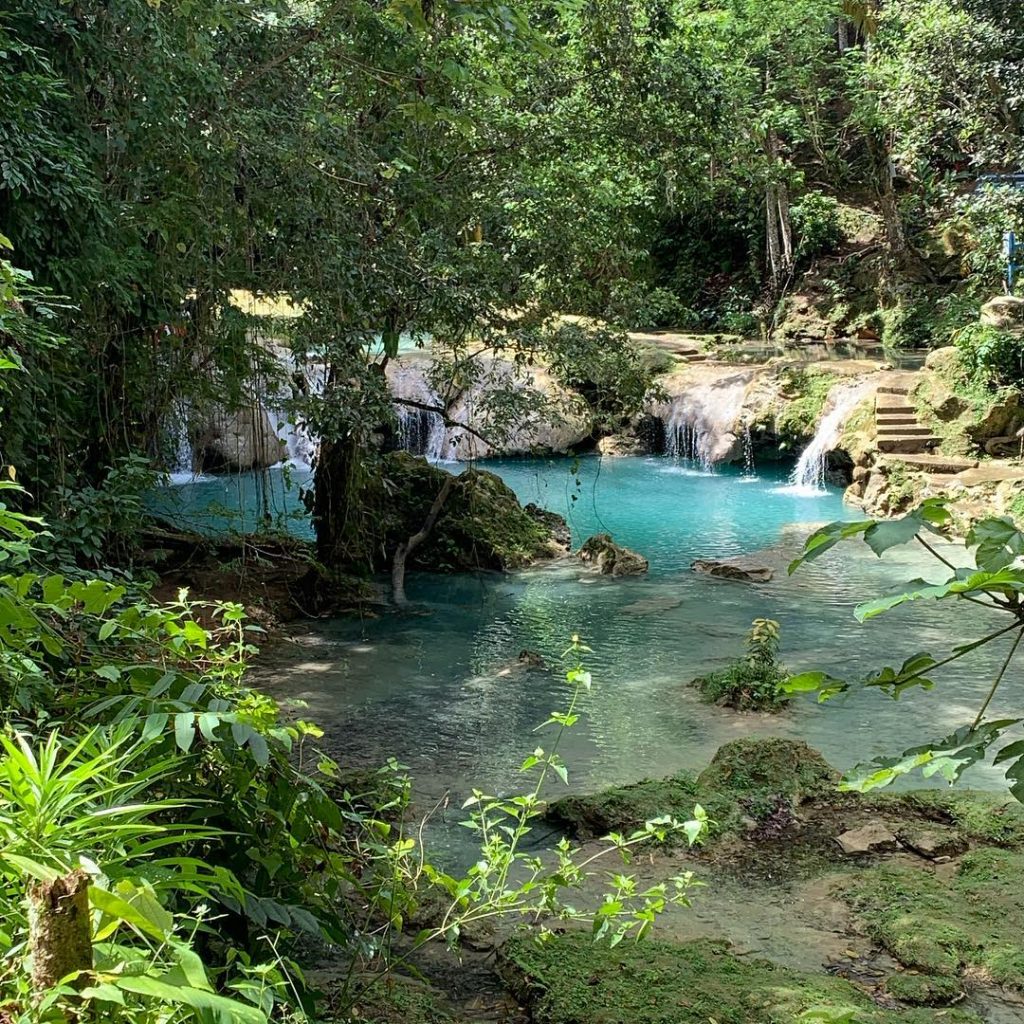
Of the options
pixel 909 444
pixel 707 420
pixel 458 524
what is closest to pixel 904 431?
pixel 909 444

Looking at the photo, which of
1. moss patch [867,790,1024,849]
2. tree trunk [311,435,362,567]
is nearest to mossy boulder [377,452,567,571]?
tree trunk [311,435,362,567]

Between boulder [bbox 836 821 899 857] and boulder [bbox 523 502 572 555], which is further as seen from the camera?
boulder [bbox 523 502 572 555]

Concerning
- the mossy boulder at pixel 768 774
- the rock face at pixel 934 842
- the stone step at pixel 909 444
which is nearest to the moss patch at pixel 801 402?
the stone step at pixel 909 444

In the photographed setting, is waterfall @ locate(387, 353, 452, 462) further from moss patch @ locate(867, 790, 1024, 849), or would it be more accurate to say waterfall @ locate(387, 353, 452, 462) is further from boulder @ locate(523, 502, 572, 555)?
moss patch @ locate(867, 790, 1024, 849)

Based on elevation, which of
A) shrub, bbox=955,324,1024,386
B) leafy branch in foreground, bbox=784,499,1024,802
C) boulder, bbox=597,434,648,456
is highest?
shrub, bbox=955,324,1024,386

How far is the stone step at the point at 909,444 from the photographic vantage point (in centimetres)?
1475

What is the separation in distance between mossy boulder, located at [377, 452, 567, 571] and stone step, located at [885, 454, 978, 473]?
494 centimetres

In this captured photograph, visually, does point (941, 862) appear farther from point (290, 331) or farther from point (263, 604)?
point (263, 604)

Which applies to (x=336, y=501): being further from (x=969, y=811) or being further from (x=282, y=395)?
(x=969, y=811)

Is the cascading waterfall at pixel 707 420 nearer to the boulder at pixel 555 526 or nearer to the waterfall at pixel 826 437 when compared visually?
the waterfall at pixel 826 437

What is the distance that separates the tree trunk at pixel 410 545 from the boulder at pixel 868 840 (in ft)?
20.9

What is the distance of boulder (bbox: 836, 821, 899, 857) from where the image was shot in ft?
15.6

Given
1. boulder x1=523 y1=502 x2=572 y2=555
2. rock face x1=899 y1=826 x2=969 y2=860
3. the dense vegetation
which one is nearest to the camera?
the dense vegetation

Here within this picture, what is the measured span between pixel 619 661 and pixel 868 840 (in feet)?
13.1
